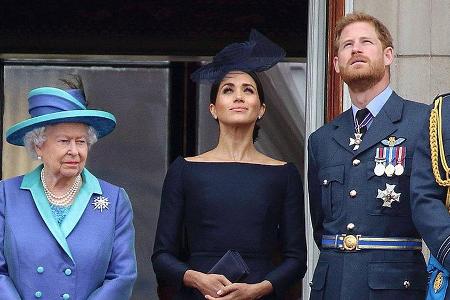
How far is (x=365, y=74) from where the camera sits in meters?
5.34

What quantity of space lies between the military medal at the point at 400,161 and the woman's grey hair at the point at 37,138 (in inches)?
47.9

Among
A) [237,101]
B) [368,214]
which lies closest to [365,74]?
[368,214]

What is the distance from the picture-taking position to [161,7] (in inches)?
354

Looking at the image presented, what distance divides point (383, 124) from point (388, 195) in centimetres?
30

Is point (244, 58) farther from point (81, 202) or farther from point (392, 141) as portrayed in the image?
point (81, 202)

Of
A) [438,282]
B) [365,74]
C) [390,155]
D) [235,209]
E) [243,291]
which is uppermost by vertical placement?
[365,74]

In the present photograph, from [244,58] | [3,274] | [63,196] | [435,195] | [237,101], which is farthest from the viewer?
[244,58]

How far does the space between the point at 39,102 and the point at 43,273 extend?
27.2 inches

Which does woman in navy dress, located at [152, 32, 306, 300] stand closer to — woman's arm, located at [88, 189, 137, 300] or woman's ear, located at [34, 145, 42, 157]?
woman's arm, located at [88, 189, 137, 300]

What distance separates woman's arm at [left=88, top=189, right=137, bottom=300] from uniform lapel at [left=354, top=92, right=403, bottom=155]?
3.15 ft

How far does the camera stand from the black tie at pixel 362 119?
5.42m

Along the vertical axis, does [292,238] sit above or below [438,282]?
above

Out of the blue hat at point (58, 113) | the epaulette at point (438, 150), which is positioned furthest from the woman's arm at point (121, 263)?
the epaulette at point (438, 150)

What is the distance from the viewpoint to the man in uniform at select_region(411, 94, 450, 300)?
479 centimetres
